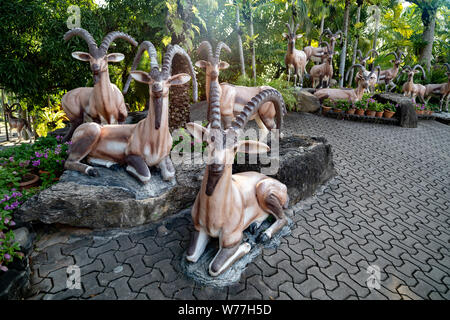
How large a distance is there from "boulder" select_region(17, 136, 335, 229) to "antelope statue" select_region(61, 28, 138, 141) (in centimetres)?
152

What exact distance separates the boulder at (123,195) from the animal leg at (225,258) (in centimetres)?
141

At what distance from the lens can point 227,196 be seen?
3180 mm

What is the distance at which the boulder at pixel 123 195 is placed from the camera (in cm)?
376

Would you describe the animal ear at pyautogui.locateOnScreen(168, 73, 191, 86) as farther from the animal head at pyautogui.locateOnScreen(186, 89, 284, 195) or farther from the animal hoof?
the animal hoof

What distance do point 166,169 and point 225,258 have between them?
1.86 metres

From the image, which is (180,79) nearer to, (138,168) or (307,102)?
(138,168)

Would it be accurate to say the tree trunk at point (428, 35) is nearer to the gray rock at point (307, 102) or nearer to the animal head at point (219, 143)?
the gray rock at point (307, 102)

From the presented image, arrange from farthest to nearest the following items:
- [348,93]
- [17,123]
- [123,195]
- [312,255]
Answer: [17,123] < [348,93] < [123,195] < [312,255]

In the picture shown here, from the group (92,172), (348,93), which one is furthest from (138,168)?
(348,93)

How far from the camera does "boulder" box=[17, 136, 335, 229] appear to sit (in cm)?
376

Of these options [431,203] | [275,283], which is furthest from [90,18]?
[431,203]

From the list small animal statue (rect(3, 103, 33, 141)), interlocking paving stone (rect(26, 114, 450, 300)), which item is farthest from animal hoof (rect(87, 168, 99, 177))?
small animal statue (rect(3, 103, 33, 141))

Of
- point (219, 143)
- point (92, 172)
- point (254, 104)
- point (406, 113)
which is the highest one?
point (254, 104)

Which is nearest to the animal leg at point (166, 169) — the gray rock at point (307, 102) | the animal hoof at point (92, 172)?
the animal hoof at point (92, 172)
